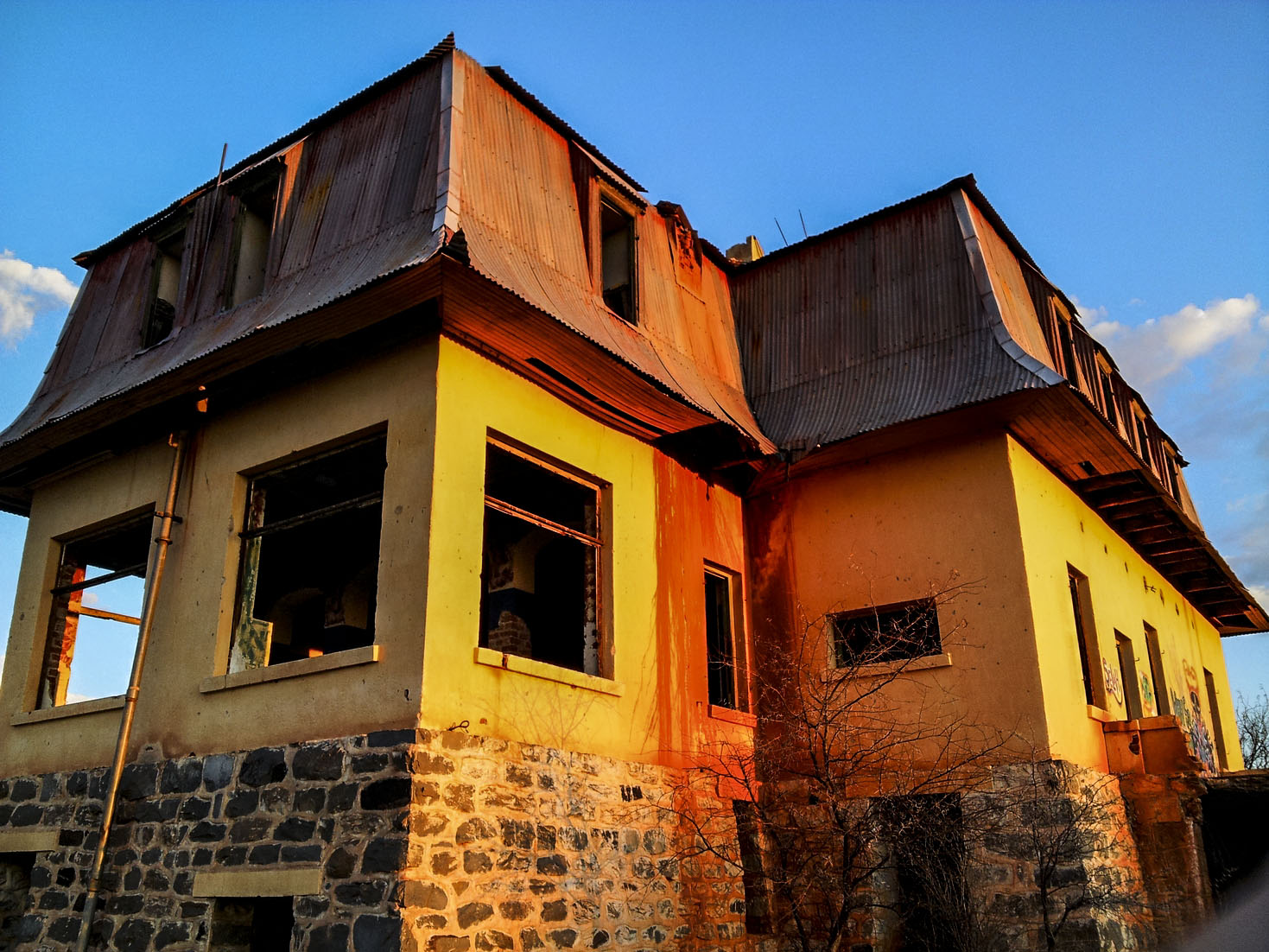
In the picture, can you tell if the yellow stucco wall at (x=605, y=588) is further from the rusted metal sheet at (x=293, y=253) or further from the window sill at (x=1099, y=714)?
the window sill at (x=1099, y=714)

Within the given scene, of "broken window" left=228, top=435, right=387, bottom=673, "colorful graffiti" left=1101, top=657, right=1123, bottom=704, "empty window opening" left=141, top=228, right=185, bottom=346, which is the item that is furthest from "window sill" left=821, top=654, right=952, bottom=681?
"empty window opening" left=141, top=228, right=185, bottom=346

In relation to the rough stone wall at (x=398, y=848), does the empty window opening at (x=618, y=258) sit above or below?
above

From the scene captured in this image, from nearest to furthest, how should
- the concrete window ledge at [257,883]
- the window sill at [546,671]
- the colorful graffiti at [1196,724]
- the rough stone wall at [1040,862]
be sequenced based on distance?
the concrete window ledge at [257,883] → the window sill at [546,671] → the rough stone wall at [1040,862] → the colorful graffiti at [1196,724]

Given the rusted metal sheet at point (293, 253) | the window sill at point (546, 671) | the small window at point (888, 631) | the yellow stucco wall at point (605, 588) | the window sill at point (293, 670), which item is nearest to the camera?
the window sill at point (293, 670)

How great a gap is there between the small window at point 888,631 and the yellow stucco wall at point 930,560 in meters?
0.15

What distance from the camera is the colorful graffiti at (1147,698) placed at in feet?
46.0

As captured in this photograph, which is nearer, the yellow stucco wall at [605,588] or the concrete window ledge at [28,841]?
the yellow stucco wall at [605,588]

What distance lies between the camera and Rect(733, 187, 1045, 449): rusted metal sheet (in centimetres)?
1138

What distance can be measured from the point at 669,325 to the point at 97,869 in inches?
298

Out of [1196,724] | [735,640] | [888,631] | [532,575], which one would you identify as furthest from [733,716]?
[1196,724]

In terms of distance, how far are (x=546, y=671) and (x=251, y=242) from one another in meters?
5.63

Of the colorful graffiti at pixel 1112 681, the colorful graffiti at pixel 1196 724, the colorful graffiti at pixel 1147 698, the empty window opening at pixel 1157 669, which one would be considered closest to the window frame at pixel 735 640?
the colorful graffiti at pixel 1112 681

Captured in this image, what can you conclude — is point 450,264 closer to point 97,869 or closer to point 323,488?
point 323,488

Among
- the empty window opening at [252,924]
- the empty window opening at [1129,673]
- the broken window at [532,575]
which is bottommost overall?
the empty window opening at [252,924]
